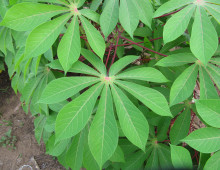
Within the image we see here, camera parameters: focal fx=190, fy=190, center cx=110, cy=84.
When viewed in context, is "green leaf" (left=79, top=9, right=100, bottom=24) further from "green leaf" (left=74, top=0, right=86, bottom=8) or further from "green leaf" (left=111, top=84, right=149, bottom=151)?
"green leaf" (left=111, top=84, right=149, bottom=151)

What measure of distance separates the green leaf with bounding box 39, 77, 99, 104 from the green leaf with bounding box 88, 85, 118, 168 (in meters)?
0.15

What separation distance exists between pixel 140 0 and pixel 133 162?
98 cm

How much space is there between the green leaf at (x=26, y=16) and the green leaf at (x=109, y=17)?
23cm

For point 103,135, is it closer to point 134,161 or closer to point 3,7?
point 134,161

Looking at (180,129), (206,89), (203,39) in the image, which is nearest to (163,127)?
(180,129)

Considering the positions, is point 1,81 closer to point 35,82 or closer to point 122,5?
point 35,82

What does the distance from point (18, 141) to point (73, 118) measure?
6.60ft

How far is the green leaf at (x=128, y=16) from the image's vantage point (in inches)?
33.9

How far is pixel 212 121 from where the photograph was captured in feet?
2.53

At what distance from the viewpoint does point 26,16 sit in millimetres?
790

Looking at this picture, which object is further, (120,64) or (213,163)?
(120,64)

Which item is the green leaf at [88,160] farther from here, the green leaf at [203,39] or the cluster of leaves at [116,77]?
the green leaf at [203,39]

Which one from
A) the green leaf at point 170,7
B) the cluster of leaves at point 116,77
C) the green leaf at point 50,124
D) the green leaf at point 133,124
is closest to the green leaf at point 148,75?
the cluster of leaves at point 116,77

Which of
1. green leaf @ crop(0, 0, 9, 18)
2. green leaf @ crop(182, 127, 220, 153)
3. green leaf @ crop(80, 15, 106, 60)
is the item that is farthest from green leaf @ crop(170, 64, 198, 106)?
green leaf @ crop(0, 0, 9, 18)
